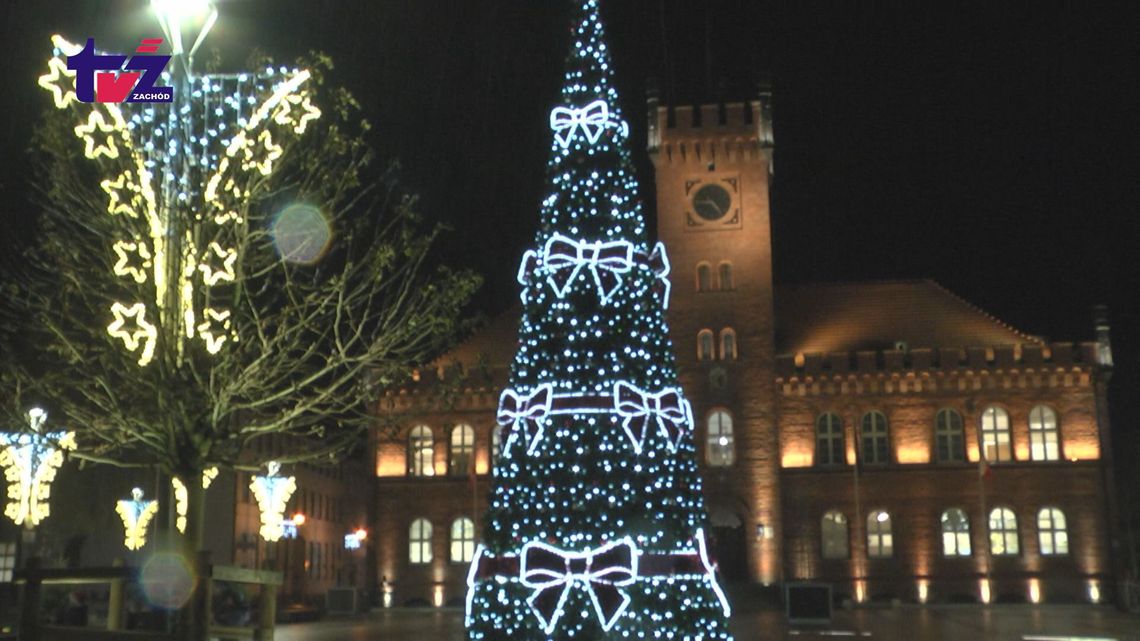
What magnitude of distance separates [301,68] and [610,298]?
238 inches

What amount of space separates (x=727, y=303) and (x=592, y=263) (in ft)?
95.4

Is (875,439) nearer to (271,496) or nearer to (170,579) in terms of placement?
(271,496)

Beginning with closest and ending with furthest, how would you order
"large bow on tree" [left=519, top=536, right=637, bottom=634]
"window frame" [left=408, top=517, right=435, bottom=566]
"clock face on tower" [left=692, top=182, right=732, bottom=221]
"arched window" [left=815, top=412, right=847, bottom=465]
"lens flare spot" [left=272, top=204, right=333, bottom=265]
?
1. "lens flare spot" [left=272, top=204, right=333, bottom=265]
2. "large bow on tree" [left=519, top=536, right=637, bottom=634]
3. "arched window" [left=815, top=412, right=847, bottom=465]
4. "clock face on tower" [left=692, top=182, right=732, bottom=221]
5. "window frame" [left=408, top=517, right=435, bottom=566]

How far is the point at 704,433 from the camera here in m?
47.5

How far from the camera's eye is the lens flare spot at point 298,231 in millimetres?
15766

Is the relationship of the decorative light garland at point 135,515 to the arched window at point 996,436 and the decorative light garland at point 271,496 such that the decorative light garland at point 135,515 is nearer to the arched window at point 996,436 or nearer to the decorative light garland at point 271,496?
the decorative light garland at point 271,496

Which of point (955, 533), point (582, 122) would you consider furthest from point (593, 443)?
point (955, 533)

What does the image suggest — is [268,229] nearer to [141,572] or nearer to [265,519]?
[141,572]

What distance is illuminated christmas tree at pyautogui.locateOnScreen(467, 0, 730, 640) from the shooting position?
60.0 feet

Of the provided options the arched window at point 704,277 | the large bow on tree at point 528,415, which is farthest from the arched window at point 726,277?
the large bow on tree at point 528,415

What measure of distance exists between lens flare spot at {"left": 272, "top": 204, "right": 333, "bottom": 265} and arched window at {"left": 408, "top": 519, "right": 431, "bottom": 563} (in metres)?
34.3

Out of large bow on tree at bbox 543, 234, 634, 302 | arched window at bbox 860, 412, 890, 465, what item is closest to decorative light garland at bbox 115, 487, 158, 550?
large bow on tree at bbox 543, 234, 634, 302

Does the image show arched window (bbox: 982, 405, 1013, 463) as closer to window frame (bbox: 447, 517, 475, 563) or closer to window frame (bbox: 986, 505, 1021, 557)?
window frame (bbox: 986, 505, 1021, 557)

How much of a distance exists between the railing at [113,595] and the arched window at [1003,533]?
3921 centimetres
